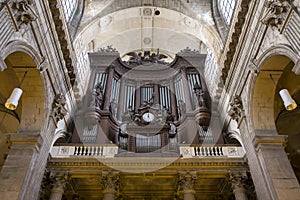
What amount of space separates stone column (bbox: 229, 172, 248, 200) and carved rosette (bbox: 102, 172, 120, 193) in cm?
413

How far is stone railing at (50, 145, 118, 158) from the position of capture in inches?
421

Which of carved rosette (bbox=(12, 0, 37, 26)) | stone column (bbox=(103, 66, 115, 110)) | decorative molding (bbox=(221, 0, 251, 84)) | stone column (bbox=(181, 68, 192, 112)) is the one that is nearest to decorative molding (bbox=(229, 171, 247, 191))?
decorative molding (bbox=(221, 0, 251, 84))

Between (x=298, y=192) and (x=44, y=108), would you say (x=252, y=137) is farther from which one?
(x=44, y=108)

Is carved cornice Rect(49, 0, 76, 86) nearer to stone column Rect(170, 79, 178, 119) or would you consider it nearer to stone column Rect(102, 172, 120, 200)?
stone column Rect(102, 172, 120, 200)

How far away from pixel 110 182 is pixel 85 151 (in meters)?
1.76

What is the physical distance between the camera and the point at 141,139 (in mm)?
11797

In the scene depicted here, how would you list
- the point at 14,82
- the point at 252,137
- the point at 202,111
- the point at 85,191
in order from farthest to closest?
the point at 202,111
the point at 85,191
the point at 14,82
the point at 252,137

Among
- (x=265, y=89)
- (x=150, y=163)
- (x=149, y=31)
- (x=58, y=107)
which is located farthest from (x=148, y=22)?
(x=265, y=89)

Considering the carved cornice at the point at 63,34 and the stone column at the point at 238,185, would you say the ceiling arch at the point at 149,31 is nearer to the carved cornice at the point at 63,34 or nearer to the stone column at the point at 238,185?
the carved cornice at the point at 63,34

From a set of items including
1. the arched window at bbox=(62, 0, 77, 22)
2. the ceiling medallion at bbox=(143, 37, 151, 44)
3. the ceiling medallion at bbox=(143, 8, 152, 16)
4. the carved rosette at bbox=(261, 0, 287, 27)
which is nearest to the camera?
the carved rosette at bbox=(261, 0, 287, 27)

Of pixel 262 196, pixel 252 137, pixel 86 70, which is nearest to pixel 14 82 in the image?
pixel 86 70

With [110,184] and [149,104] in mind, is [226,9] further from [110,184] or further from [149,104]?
[110,184]

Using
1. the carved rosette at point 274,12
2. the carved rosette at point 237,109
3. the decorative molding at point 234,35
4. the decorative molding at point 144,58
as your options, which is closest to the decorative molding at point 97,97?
the decorative molding at point 144,58

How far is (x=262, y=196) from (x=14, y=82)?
8163mm
